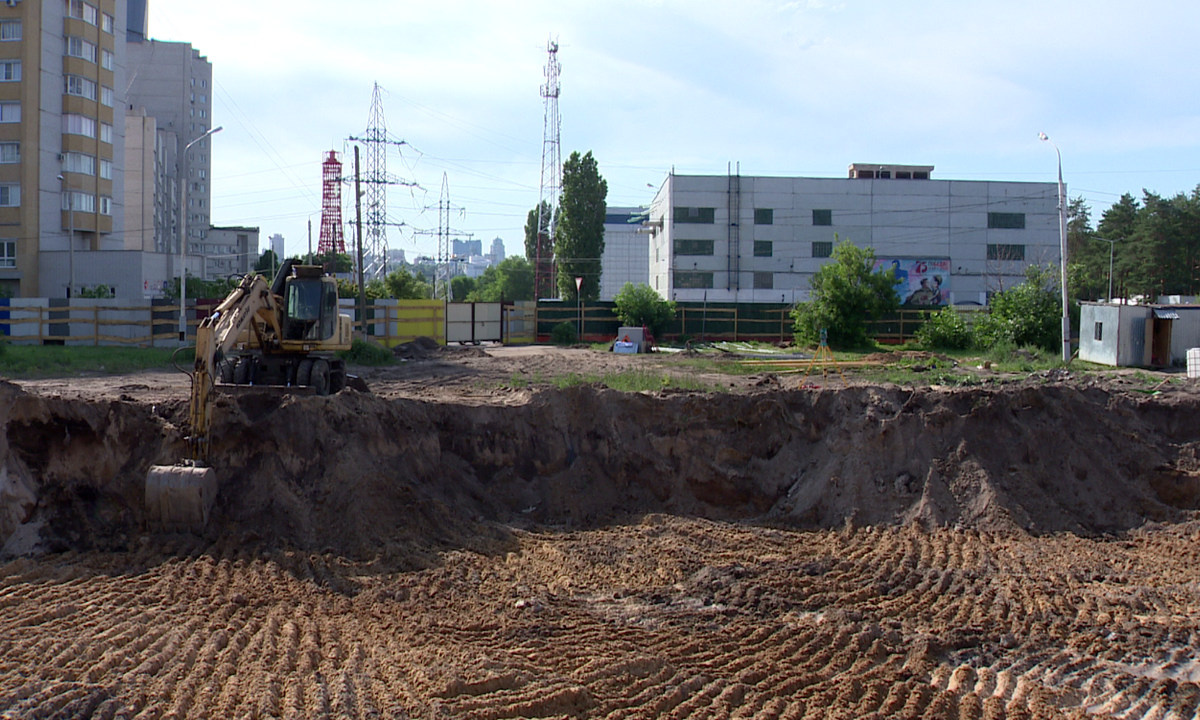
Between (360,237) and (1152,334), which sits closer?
(1152,334)

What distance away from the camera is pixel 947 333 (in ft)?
115

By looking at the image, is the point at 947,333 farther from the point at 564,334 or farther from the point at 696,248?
the point at 696,248

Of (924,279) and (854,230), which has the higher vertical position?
(854,230)

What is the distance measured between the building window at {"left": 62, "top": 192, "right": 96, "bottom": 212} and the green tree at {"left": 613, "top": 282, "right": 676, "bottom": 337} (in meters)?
28.2

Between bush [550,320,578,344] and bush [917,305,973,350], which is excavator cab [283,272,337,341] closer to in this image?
bush [550,320,578,344]

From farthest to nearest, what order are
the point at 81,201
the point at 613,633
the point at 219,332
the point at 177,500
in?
the point at 81,201
the point at 219,332
the point at 177,500
the point at 613,633

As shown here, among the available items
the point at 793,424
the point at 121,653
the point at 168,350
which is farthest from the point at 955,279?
the point at 121,653

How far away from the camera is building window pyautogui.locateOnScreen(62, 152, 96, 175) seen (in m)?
47.8

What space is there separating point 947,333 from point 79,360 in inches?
1110

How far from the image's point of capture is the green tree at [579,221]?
6100cm

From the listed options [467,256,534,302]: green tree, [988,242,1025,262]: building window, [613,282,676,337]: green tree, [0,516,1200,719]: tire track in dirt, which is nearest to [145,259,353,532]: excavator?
[0,516,1200,719]: tire track in dirt

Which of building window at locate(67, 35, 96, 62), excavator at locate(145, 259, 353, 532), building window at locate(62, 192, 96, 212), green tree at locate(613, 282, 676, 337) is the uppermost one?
building window at locate(67, 35, 96, 62)

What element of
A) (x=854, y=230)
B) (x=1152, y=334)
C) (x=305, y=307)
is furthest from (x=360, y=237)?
(x=854, y=230)

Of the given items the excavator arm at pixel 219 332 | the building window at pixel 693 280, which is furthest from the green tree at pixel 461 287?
the excavator arm at pixel 219 332
